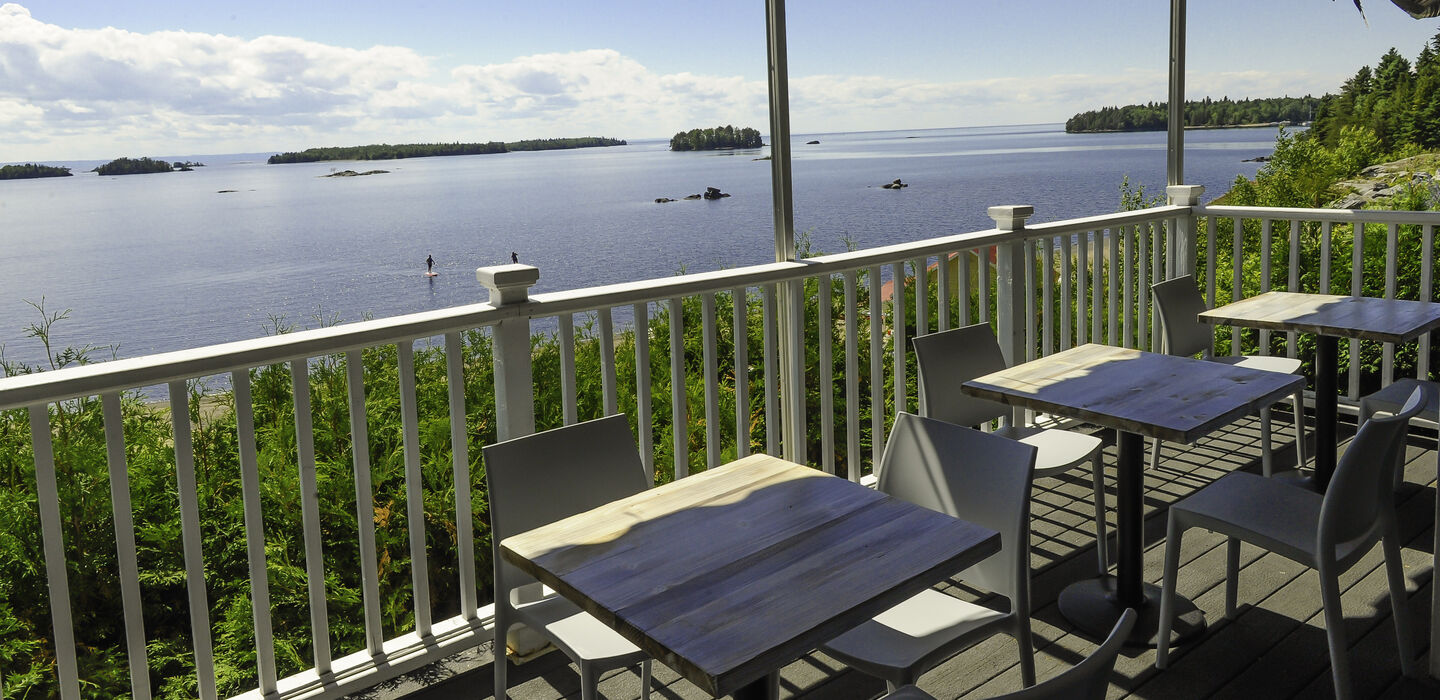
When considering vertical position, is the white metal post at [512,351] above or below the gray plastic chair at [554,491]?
above

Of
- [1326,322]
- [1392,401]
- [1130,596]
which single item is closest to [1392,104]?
[1392,401]

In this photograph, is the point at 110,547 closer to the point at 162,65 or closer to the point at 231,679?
the point at 231,679

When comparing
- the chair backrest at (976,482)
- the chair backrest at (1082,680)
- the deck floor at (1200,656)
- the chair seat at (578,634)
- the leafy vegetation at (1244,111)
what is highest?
the leafy vegetation at (1244,111)

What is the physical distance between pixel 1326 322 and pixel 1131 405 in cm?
148

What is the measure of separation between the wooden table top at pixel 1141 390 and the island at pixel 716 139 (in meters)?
1.41

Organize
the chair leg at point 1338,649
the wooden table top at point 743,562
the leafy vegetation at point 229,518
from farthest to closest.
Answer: the leafy vegetation at point 229,518 → the chair leg at point 1338,649 → the wooden table top at point 743,562

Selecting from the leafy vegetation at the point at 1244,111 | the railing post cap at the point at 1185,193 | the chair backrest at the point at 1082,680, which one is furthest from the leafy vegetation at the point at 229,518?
the leafy vegetation at the point at 1244,111

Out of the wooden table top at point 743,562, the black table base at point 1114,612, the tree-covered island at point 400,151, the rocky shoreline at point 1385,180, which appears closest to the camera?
the wooden table top at point 743,562

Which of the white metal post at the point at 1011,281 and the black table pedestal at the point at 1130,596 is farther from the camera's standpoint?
the white metal post at the point at 1011,281

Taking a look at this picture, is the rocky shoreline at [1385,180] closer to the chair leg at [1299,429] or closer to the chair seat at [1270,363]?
the chair seat at [1270,363]

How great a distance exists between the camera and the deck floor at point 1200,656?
99.6 inches

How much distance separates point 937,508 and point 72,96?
9605 mm

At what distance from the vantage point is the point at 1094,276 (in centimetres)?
479

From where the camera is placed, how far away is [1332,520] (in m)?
2.20
